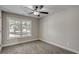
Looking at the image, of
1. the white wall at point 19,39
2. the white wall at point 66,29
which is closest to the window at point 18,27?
the white wall at point 19,39

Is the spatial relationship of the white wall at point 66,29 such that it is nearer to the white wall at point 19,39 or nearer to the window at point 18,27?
the white wall at point 19,39

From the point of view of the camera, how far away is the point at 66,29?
130 inches

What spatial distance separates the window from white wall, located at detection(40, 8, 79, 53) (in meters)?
2.03

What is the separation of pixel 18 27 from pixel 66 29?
11.4ft

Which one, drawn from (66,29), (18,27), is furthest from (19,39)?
(66,29)

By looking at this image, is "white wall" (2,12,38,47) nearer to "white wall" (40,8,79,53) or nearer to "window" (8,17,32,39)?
"window" (8,17,32,39)

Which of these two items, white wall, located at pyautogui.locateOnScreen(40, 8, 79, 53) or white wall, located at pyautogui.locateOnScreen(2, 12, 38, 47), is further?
white wall, located at pyautogui.locateOnScreen(2, 12, 38, 47)

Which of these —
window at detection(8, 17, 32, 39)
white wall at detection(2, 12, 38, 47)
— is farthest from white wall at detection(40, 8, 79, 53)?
window at detection(8, 17, 32, 39)

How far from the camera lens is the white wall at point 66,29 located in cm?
284

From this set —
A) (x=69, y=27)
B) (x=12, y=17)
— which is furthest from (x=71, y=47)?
(x=12, y=17)

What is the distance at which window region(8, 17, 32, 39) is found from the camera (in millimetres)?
4113

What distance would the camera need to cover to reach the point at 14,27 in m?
4.34

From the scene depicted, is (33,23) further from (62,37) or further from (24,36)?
(62,37)

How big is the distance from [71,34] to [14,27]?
384 cm
